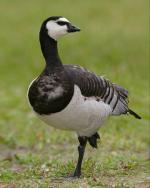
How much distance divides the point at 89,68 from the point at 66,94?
1189 centimetres

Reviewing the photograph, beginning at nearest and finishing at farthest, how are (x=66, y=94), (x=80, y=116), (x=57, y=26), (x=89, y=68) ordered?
1. (x=66, y=94)
2. (x=80, y=116)
3. (x=57, y=26)
4. (x=89, y=68)

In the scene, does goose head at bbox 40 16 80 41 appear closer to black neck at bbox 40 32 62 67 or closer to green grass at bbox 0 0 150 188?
black neck at bbox 40 32 62 67

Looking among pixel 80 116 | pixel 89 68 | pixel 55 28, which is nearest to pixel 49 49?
pixel 55 28

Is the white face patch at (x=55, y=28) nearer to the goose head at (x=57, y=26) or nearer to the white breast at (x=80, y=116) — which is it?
the goose head at (x=57, y=26)

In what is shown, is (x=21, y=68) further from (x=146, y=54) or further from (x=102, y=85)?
(x=102, y=85)

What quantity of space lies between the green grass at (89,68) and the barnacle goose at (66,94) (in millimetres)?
733

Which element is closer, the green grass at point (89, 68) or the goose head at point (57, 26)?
the goose head at point (57, 26)

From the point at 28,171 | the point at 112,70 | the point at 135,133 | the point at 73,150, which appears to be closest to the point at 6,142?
the point at 73,150

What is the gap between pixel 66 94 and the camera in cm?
835

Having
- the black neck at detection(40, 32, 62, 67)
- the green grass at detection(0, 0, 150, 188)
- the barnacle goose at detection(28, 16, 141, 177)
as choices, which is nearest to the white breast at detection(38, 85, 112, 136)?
the barnacle goose at detection(28, 16, 141, 177)

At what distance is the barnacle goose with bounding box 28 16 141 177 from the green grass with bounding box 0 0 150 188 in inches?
28.8

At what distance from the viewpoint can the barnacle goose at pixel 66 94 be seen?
27.5 feet

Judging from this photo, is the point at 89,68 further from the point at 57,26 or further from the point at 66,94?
the point at 66,94

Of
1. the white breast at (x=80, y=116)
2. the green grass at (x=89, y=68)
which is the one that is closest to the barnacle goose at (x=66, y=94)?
the white breast at (x=80, y=116)
